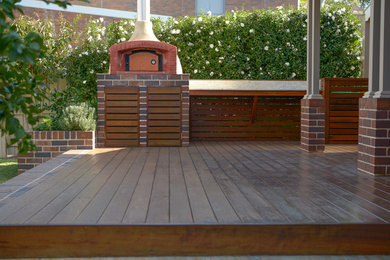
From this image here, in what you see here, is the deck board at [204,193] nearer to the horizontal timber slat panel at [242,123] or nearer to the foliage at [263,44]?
the horizontal timber slat panel at [242,123]

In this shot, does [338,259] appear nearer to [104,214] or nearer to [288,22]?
[104,214]

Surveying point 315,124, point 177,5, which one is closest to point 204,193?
point 315,124

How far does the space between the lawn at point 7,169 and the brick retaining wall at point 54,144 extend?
0.29 meters

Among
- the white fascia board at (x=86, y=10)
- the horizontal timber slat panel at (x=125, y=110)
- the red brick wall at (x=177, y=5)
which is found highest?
the red brick wall at (x=177, y=5)

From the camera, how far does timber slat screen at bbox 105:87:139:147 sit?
6.64m

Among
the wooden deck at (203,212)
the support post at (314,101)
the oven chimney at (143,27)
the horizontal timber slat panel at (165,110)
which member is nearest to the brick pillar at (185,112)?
the horizontal timber slat panel at (165,110)

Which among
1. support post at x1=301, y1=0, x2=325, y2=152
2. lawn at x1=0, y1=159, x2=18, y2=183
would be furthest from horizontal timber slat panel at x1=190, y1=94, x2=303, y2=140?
lawn at x1=0, y1=159, x2=18, y2=183

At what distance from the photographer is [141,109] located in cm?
668

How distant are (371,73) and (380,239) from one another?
2.35m

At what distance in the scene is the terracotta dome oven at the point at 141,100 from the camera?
6648 millimetres

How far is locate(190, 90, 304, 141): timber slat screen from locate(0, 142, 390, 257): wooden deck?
4067mm

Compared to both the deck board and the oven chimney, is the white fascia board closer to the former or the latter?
the oven chimney

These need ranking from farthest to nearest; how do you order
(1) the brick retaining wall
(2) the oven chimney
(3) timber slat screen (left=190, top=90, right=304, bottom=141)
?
(3) timber slat screen (left=190, top=90, right=304, bottom=141) < (2) the oven chimney < (1) the brick retaining wall

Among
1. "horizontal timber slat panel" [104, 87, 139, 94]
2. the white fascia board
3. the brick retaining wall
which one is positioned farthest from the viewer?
the white fascia board
